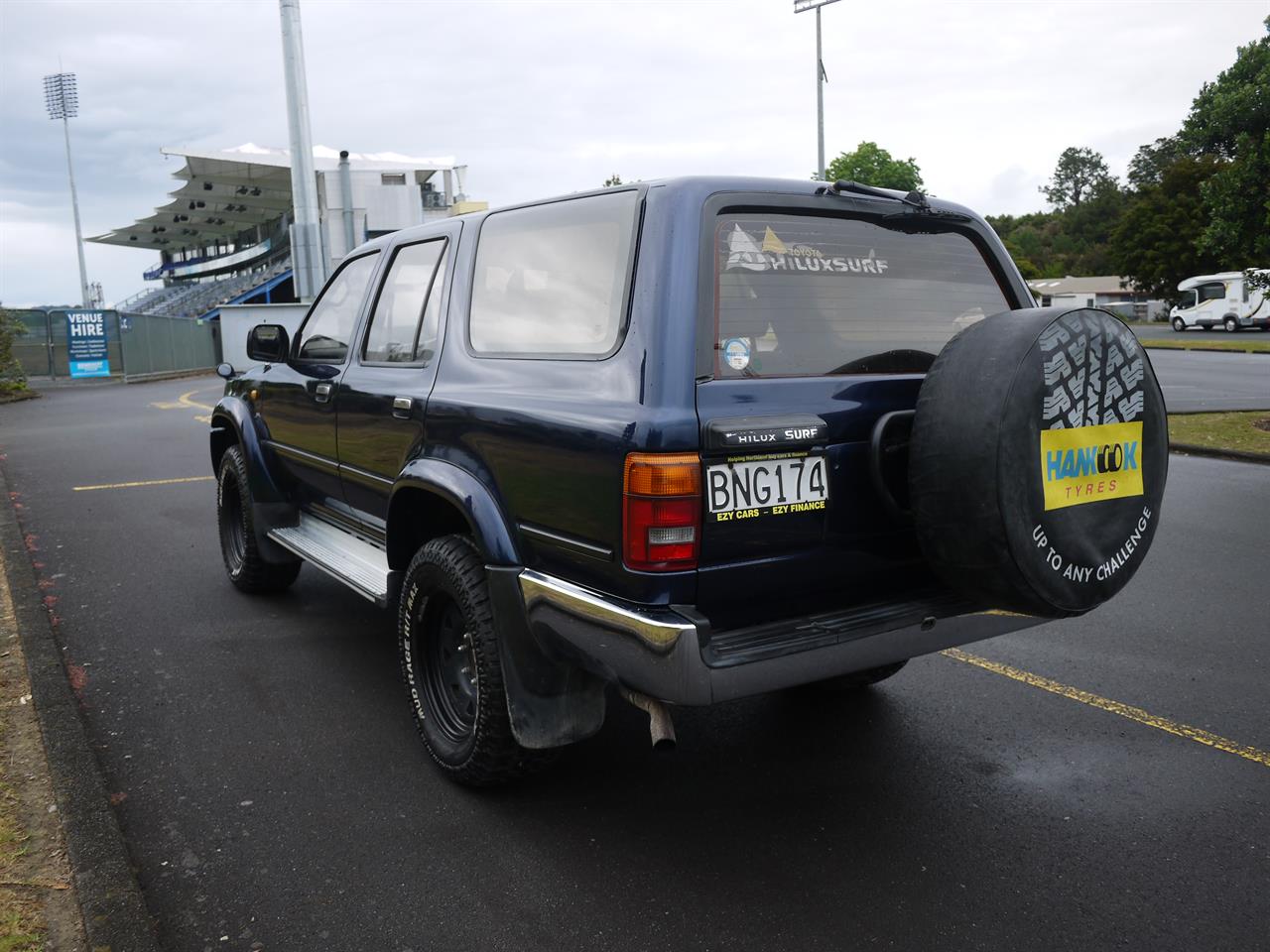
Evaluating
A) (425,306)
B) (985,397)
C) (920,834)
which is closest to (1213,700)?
(920,834)

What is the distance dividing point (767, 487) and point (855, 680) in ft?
6.02

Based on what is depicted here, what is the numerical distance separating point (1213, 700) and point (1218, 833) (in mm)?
1224

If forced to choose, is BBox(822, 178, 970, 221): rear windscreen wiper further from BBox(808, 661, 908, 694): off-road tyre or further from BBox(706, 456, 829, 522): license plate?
BBox(808, 661, 908, 694): off-road tyre

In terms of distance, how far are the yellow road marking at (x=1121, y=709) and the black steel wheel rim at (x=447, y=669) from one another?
1858 millimetres

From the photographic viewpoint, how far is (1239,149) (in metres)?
14.0

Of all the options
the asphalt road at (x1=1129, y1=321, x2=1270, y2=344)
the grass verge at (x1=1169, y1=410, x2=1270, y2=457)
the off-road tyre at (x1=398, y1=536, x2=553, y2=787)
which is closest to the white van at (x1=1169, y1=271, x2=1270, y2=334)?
the asphalt road at (x1=1129, y1=321, x2=1270, y2=344)

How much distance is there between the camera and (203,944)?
2.76 m

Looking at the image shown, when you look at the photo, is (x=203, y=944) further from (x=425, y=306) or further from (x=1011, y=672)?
(x=1011, y=672)

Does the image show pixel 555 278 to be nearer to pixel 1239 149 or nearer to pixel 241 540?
pixel 241 540

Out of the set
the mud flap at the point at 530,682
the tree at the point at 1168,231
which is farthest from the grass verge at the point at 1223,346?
the mud flap at the point at 530,682

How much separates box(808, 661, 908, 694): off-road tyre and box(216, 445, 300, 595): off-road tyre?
3.04m

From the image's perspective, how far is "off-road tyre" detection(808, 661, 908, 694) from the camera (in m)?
4.35

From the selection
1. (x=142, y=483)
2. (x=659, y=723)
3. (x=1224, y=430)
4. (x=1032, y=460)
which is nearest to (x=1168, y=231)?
(x=1224, y=430)

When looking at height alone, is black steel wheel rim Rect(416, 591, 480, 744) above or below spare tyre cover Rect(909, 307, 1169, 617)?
below
